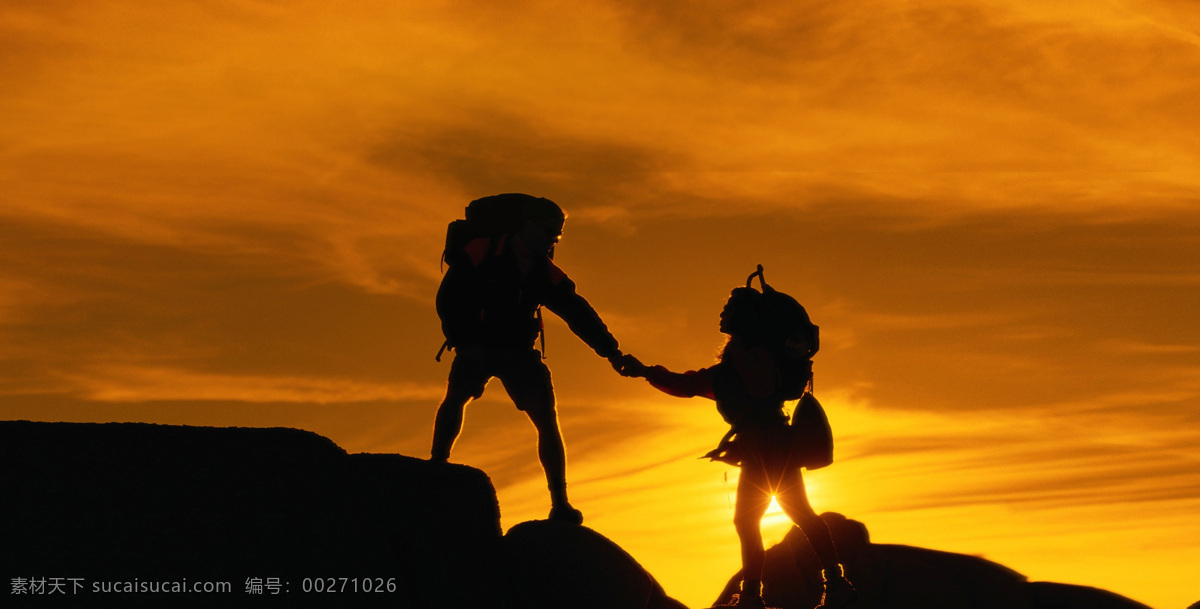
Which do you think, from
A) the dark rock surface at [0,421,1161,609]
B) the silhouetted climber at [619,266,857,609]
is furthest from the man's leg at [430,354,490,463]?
the silhouetted climber at [619,266,857,609]

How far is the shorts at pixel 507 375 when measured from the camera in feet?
34.7

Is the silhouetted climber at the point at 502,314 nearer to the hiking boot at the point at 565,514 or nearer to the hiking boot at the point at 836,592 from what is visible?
the hiking boot at the point at 565,514

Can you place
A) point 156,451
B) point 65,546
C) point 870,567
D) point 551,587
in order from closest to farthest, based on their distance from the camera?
point 65,546, point 156,451, point 551,587, point 870,567

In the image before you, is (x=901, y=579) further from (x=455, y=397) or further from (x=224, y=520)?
(x=224, y=520)

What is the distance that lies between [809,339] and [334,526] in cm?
437

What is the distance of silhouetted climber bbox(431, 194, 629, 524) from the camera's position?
1059cm

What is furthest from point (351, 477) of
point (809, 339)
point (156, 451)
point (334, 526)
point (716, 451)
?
point (809, 339)

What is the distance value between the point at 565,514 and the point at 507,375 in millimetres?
1293

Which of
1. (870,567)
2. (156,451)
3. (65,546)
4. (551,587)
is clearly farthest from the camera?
(870,567)

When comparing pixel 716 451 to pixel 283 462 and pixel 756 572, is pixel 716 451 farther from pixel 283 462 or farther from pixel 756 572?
pixel 283 462

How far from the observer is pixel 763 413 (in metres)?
10.7

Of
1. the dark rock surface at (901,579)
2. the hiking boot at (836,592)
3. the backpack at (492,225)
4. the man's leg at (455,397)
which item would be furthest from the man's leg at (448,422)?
the dark rock surface at (901,579)

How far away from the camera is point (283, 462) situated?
890 centimetres

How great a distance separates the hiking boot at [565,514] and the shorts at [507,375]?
86 centimetres
